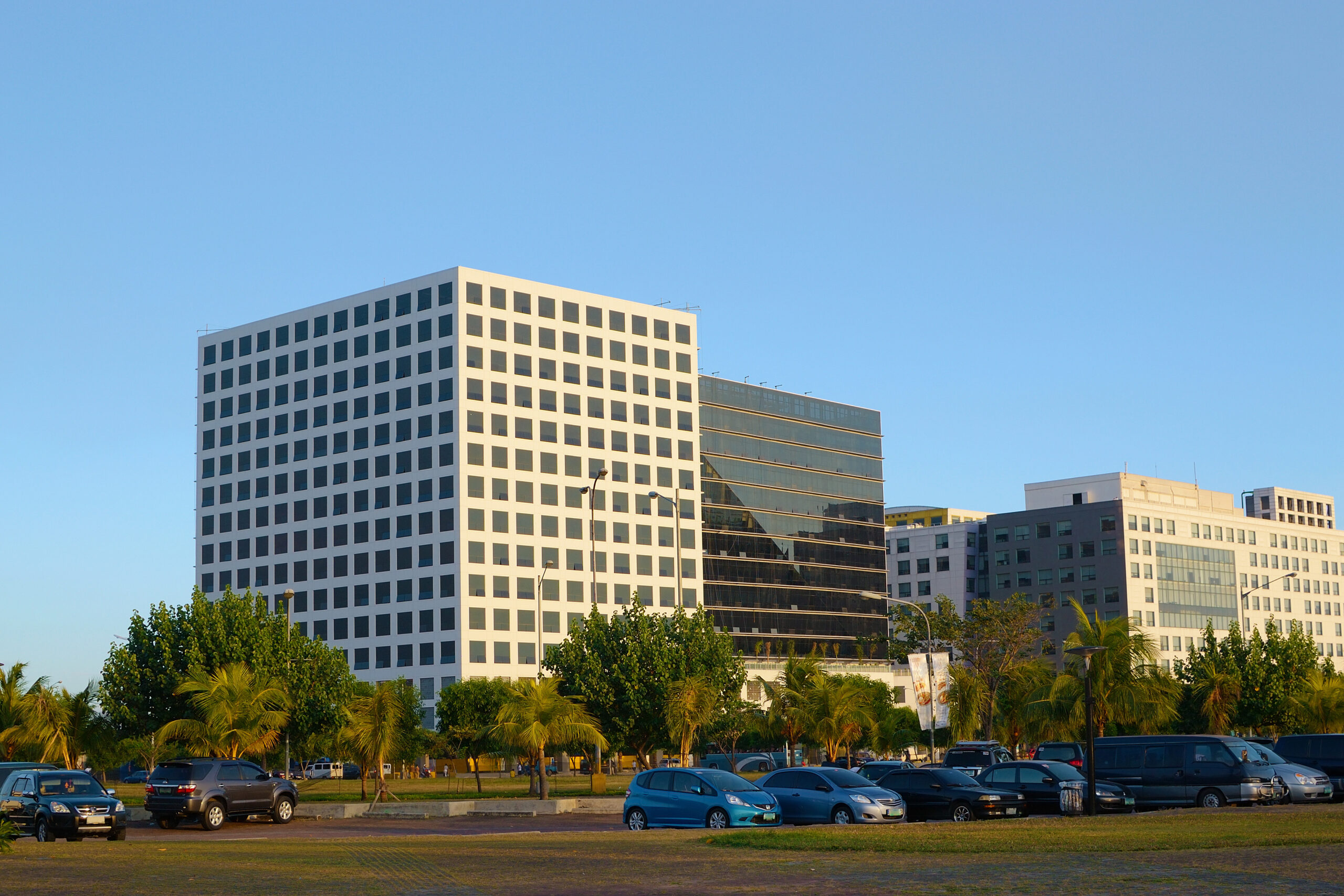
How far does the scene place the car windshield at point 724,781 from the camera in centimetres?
3366

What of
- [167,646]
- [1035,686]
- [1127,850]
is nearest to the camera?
[1127,850]

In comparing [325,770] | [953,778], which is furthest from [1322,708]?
[325,770]

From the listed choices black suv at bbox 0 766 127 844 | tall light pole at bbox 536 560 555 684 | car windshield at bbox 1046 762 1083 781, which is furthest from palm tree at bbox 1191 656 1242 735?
tall light pole at bbox 536 560 555 684

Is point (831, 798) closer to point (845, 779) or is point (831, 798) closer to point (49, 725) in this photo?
point (845, 779)

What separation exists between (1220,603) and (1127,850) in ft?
554

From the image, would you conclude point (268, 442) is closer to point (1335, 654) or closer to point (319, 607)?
point (319, 607)

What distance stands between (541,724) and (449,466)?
76639 millimetres

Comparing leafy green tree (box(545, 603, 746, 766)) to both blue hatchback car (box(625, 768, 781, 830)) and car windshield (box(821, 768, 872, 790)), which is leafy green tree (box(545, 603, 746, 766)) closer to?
car windshield (box(821, 768, 872, 790))

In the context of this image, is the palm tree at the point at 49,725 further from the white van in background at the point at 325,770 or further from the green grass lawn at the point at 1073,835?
the white van in background at the point at 325,770

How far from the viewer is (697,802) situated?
33.6 meters

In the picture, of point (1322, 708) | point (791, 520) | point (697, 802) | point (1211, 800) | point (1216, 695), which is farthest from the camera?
point (791, 520)

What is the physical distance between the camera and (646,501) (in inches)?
5448

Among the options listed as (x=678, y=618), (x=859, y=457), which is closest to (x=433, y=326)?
(x=859, y=457)

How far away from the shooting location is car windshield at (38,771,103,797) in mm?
34312
